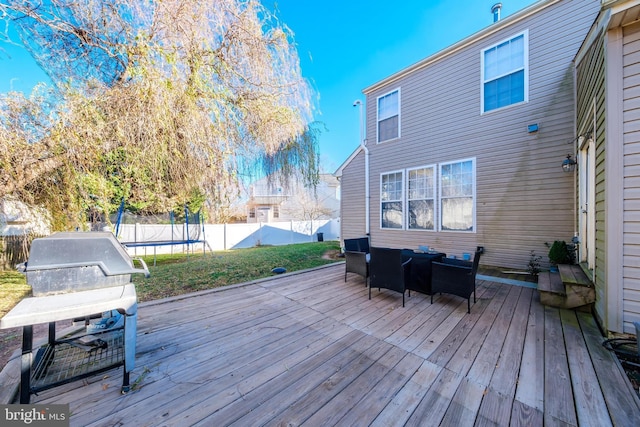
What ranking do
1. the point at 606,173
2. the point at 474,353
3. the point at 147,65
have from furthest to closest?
the point at 147,65
the point at 606,173
the point at 474,353

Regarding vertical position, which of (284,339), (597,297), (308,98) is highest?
(308,98)

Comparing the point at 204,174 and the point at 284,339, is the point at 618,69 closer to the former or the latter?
the point at 284,339

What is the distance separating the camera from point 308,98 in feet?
13.0

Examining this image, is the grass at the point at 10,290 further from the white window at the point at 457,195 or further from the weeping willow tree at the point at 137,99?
the white window at the point at 457,195

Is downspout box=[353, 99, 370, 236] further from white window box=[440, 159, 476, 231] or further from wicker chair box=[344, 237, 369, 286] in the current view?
wicker chair box=[344, 237, 369, 286]

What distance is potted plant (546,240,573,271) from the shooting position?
4.15 meters

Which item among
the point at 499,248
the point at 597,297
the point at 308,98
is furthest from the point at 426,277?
the point at 308,98

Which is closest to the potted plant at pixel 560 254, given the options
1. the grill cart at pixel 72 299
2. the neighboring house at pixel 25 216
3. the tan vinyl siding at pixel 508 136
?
the tan vinyl siding at pixel 508 136

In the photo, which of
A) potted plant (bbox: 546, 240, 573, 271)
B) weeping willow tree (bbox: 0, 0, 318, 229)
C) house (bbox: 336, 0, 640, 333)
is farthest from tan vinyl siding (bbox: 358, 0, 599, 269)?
weeping willow tree (bbox: 0, 0, 318, 229)

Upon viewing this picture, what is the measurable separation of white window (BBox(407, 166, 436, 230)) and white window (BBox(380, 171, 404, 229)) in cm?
25

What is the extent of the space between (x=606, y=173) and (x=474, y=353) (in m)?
2.25

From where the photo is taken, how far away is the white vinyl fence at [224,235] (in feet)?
28.7

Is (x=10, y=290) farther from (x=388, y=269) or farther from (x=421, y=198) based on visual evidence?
(x=421, y=198)

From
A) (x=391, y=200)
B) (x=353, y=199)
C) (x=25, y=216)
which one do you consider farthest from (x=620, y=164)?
(x=25, y=216)
